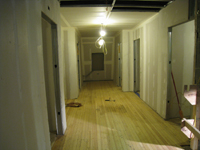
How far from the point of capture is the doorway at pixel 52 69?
2.65 metres

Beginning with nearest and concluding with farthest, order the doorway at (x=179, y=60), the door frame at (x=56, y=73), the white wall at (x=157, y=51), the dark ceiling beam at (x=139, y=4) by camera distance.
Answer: the door frame at (x=56, y=73)
the white wall at (x=157, y=51)
the dark ceiling beam at (x=139, y=4)
the doorway at (x=179, y=60)

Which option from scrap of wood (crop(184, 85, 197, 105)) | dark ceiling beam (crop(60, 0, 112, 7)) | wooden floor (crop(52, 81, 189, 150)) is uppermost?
dark ceiling beam (crop(60, 0, 112, 7))

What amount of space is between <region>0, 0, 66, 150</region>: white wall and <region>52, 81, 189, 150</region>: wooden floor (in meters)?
1.10

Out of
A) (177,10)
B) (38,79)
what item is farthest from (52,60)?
(177,10)

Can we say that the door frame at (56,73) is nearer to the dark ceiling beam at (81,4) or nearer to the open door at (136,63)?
the dark ceiling beam at (81,4)

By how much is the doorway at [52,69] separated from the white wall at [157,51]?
247cm

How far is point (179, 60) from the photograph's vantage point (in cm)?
342

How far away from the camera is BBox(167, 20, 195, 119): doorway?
334 cm

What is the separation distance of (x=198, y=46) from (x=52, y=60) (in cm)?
252

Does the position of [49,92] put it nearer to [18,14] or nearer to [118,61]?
[18,14]

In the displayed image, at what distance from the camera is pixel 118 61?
7.07 meters

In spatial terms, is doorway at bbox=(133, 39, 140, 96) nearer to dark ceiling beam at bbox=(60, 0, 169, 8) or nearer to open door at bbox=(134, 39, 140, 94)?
open door at bbox=(134, 39, 140, 94)

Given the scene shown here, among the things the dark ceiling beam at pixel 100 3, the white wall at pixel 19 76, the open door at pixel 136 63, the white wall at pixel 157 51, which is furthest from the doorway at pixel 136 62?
the white wall at pixel 19 76

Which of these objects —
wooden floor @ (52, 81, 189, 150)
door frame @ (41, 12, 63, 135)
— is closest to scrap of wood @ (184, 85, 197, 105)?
wooden floor @ (52, 81, 189, 150)
